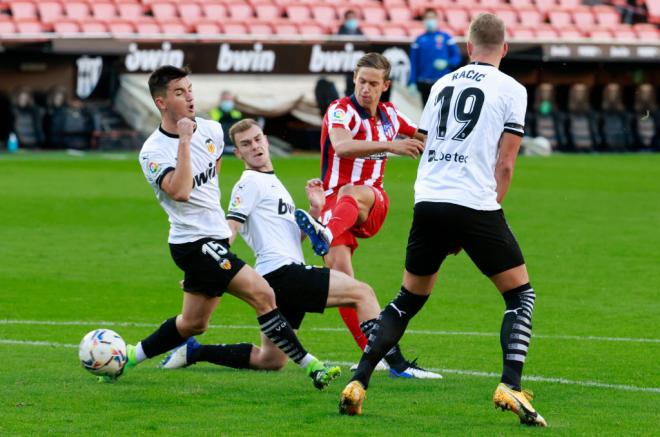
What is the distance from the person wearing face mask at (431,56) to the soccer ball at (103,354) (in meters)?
16.7

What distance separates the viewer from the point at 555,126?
29.8 metres

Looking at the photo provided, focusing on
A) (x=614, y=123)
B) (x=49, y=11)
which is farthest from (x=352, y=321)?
(x=614, y=123)

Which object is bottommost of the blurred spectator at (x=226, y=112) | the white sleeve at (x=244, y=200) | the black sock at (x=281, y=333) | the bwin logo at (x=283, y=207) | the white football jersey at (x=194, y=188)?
the blurred spectator at (x=226, y=112)

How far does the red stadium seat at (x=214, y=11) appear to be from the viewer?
2892 cm

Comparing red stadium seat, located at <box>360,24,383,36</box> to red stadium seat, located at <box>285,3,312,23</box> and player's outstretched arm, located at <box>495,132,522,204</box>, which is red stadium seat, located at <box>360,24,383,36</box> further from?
player's outstretched arm, located at <box>495,132,522,204</box>

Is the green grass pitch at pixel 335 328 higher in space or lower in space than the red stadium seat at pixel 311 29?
higher

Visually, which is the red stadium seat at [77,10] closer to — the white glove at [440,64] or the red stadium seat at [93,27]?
the red stadium seat at [93,27]

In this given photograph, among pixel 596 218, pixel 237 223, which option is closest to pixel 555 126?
pixel 596 218

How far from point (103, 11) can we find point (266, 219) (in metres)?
20.6

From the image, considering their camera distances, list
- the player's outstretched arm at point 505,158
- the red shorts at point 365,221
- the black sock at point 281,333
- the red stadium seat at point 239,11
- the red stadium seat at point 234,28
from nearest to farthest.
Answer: the player's outstretched arm at point 505,158 < the black sock at point 281,333 < the red shorts at point 365,221 < the red stadium seat at point 234,28 < the red stadium seat at point 239,11

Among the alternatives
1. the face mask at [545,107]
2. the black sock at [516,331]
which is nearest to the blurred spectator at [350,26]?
the face mask at [545,107]

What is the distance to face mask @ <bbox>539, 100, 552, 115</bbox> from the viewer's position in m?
29.7

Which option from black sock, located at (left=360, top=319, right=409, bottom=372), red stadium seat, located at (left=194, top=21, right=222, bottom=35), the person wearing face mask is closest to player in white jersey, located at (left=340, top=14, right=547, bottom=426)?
black sock, located at (left=360, top=319, right=409, bottom=372)

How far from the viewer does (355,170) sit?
8.71m
